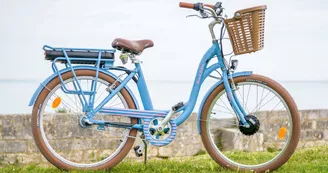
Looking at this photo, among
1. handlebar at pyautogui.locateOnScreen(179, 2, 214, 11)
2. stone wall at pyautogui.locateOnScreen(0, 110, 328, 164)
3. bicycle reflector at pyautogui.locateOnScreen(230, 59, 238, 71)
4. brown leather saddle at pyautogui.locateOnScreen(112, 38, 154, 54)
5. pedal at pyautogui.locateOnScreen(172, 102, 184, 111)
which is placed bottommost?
stone wall at pyautogui.locateOnScreen(0, 110, 328, 164)

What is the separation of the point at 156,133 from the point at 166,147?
3984mm

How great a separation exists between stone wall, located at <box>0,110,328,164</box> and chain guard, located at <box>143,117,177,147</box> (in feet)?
11.8

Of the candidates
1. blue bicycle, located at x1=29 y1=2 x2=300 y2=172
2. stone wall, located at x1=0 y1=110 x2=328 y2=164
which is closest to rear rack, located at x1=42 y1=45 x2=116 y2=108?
blue bicycle, located at x1=29 y1=2 x2=300 y2=172

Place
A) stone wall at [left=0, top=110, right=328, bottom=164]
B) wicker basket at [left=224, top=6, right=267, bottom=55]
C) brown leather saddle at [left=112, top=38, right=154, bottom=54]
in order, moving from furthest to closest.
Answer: stone wall at [left=0, top=110, right=328, bottom=164], brown leather saddle at [left=112, top=38, right=154, bottom=54], wicker basket at [left=224, top=6, right=267, bottom=55]

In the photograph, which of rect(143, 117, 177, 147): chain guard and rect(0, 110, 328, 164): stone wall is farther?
rect(0, 110, 328, 164): stone wall

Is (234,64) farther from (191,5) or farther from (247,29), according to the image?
(191,5)

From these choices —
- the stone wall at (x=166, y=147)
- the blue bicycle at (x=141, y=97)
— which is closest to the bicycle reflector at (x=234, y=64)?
the blue bicycle at (x=141, y=97)

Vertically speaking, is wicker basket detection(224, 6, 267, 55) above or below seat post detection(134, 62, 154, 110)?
above

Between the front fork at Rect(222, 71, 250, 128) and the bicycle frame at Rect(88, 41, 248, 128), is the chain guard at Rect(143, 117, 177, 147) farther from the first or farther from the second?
the front fork at Rect(222, 71, 250, 128)

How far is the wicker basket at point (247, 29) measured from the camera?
520 centimetres

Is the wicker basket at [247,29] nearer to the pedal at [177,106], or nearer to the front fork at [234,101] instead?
the front fork at [234,101]

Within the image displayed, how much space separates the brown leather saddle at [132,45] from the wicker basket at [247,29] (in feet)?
2.47

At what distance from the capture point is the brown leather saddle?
5.33m

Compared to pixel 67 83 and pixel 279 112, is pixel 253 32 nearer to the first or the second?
pixel 67 83
